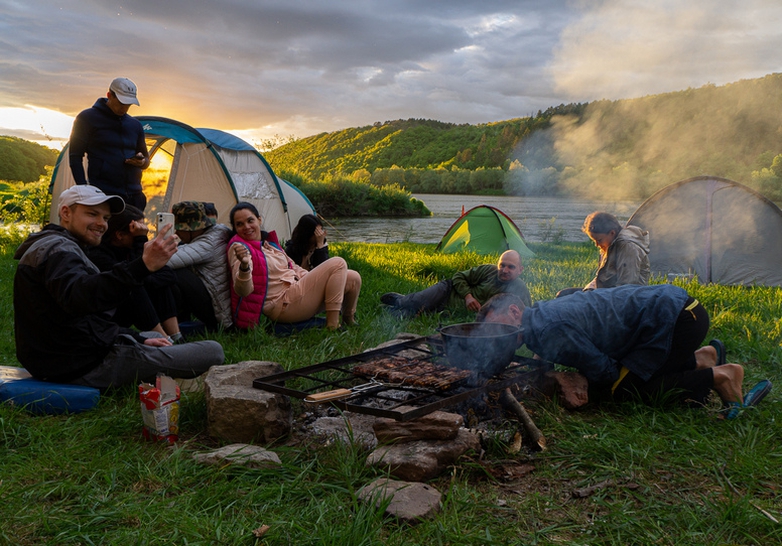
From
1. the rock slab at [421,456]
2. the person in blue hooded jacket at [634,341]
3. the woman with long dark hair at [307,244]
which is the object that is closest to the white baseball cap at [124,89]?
the woman with long dark hair at [307,244]

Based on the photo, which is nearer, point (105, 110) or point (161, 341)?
point (161, 341)

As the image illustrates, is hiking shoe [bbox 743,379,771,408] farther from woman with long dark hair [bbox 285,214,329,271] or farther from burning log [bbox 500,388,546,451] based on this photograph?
woman with long dark hair [bbox 285,214,329,271]

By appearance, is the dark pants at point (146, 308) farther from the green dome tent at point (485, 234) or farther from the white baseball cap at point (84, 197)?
the green dome tent at point (485, 234)

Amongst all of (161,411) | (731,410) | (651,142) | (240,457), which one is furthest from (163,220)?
(651,142)

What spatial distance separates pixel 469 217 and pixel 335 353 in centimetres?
716

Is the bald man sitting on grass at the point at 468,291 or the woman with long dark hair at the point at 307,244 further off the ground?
the woman with long dark hair at the point at 307,244

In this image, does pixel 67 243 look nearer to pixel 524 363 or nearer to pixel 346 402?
pixel 346 402

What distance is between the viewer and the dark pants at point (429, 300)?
617 centimetres

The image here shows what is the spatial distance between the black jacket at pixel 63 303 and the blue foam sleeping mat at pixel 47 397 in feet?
0.30

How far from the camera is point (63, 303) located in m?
2.90

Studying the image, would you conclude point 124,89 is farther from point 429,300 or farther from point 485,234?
point 485,234

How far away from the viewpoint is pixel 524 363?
3494 millimetres

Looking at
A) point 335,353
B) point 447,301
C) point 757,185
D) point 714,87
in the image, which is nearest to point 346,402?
point 335,353

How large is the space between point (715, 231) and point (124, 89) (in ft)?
26.7
